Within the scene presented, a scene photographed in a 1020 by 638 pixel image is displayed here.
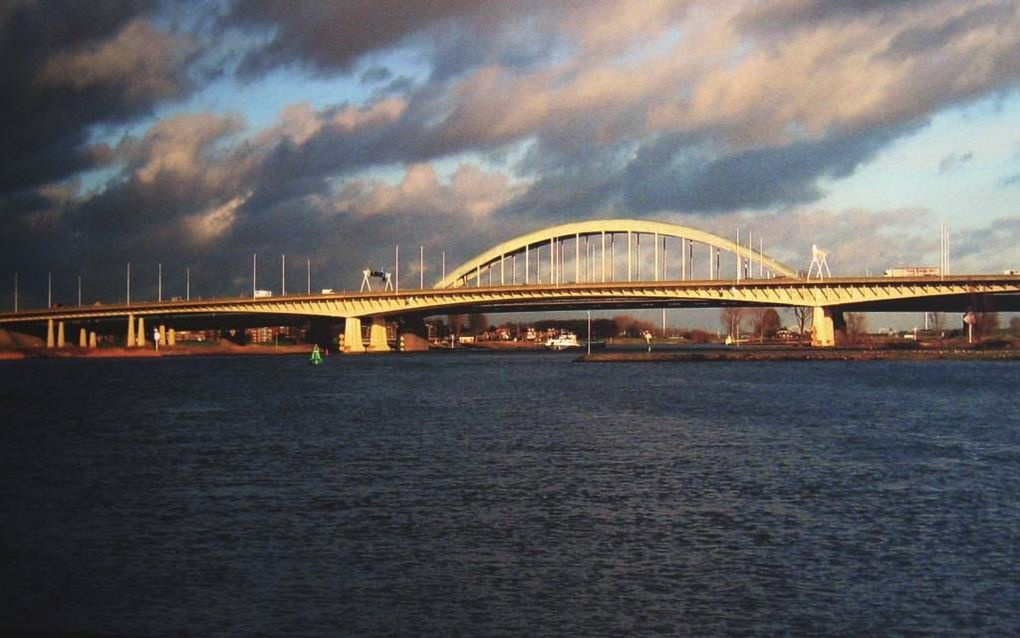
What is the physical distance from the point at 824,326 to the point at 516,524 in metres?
110

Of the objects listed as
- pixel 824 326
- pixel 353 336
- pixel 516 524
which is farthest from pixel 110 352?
pixel 516 524

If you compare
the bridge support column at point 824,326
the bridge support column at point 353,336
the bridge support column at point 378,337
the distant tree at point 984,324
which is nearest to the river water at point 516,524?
the bridge support column at point 824,326

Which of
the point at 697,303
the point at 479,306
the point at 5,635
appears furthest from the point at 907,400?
the point at 479,306

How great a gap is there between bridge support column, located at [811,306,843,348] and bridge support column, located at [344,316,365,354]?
55888mm

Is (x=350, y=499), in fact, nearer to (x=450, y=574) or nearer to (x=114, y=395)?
(x=450, y=574)

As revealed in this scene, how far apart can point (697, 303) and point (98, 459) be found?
97.0 m

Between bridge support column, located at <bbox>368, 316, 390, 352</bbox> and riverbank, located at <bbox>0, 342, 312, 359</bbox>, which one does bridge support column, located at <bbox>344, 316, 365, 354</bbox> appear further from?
riverbank, located at <bbox>0, 342, 312, 359</bbox>

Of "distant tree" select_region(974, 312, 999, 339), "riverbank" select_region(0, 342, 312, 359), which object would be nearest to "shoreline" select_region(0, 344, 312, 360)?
"riverbank" select_region(0, 342, 312, 359)

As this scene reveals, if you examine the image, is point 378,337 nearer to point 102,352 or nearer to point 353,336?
point 353,336

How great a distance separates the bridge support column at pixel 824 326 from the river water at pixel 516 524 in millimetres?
78084

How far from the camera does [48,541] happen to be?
19.5 metres

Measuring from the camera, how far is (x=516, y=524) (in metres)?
21.0

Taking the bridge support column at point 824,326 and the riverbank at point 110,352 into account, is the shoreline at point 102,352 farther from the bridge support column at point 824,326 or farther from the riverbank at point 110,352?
the bridge support column at point 824,326

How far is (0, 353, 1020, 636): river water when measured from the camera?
1477 cm
